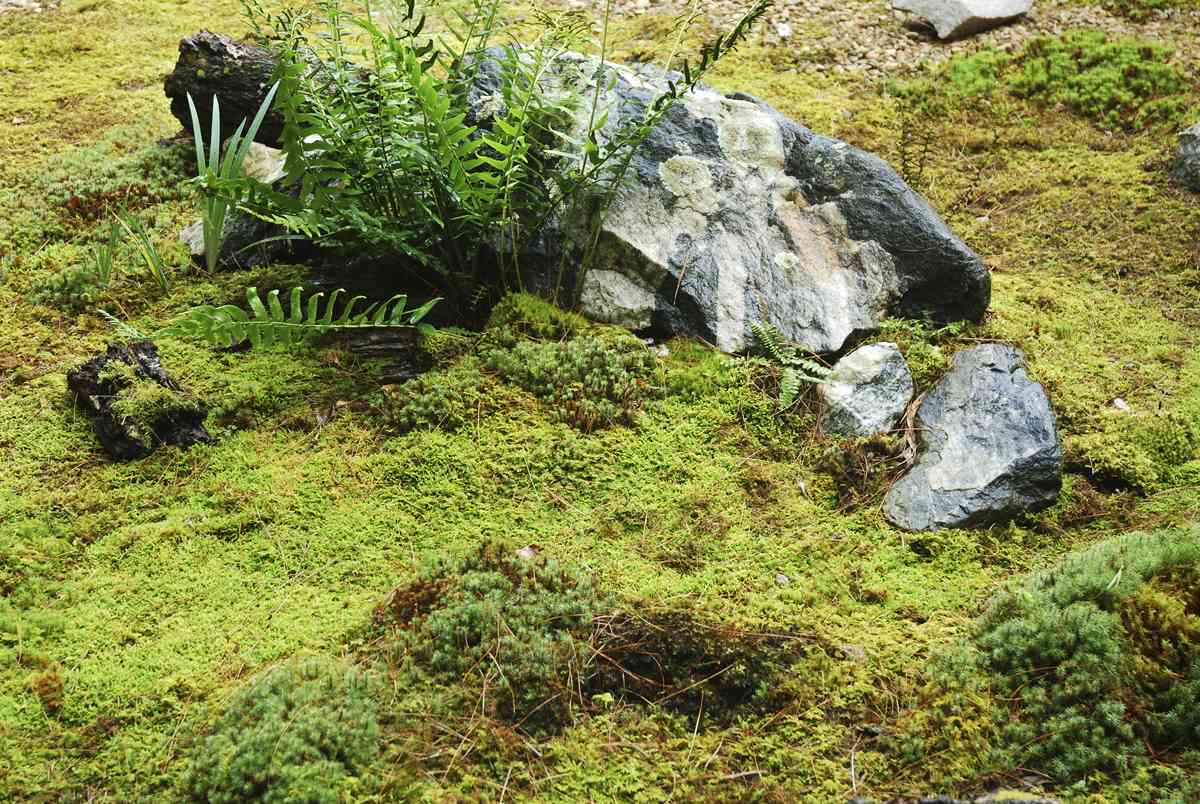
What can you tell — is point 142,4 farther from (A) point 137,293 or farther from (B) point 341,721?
(B) point 341,721

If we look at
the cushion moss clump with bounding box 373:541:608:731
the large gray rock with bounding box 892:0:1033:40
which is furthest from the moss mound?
the large gray rock with bounding box 892:0:1033:40

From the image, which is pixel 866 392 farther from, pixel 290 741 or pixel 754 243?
pixel 290 741

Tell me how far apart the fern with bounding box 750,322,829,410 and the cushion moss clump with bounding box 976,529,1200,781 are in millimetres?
1411

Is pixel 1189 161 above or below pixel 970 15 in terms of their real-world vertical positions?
below

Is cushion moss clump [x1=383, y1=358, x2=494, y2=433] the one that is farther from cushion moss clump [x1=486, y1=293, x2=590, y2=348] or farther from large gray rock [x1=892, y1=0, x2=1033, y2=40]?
large gray rock [x1=892, y1=0, x2=1033, y2=40]

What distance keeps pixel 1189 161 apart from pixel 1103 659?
4.92 m

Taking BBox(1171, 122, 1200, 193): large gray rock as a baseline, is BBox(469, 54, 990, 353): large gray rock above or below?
below

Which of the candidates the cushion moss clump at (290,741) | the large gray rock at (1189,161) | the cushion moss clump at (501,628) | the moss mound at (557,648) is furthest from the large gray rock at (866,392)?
the large gray rock at (1189,161)

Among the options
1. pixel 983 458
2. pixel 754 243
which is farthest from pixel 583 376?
pixel 983 458

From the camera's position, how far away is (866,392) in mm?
4070

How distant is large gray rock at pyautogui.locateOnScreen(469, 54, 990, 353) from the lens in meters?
4.55

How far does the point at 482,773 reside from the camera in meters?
2.63

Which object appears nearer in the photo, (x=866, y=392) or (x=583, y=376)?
(x=866, y=392)

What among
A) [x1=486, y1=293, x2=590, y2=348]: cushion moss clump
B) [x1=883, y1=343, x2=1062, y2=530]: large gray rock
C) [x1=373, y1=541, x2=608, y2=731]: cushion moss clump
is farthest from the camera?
[x1=486, y1=293, x2=590, y2=348]: cushion moss clump
